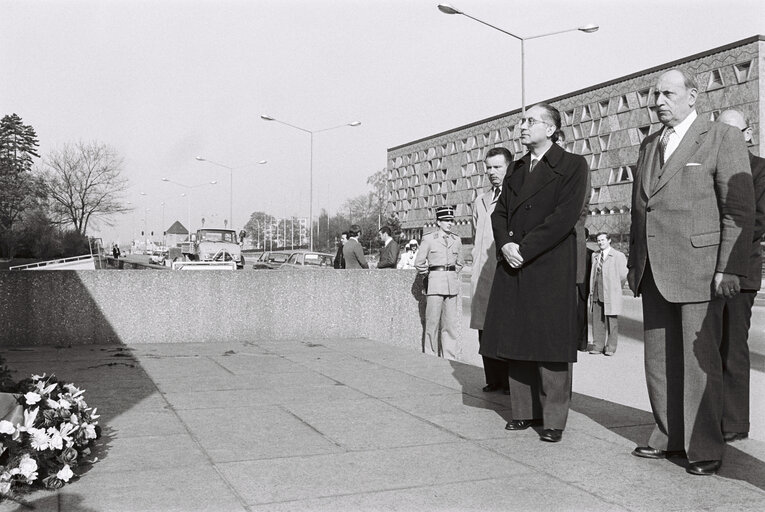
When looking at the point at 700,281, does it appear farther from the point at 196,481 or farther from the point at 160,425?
the point at 160,425

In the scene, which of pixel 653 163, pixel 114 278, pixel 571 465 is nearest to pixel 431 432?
pixel 571 465

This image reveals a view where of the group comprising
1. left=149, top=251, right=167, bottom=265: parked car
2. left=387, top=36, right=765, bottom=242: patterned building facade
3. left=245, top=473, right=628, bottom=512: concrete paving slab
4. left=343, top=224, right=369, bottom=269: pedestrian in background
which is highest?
left=387, top=36, right=765, bottom=242: patterned building facade

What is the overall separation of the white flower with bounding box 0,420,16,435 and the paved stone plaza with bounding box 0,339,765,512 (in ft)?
1.02

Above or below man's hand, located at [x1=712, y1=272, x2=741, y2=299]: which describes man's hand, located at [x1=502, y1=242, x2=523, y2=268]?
above

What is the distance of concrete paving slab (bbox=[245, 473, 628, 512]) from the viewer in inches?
144

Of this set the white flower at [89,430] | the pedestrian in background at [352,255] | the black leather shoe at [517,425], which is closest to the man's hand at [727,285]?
the black leather shoe at [517,425]

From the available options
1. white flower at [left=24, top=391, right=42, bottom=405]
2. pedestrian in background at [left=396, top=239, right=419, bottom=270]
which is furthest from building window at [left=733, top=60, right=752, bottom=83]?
white flower at [left=24, top=391, right=42, bottom=405]

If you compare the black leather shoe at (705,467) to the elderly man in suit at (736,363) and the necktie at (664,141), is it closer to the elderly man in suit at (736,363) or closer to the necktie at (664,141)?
the elderly man in suit at (736,363)

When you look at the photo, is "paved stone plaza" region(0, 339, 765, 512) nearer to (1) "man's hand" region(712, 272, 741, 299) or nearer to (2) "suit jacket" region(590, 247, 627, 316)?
(1) "man's hand" region(712, 272, 741, 299)

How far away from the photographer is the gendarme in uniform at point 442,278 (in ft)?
34.0

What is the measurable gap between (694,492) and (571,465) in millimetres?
692

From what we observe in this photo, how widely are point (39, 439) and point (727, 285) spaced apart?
11.4ft

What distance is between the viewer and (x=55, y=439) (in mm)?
3891

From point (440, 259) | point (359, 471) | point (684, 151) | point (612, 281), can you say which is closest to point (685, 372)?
point (684, 151)
